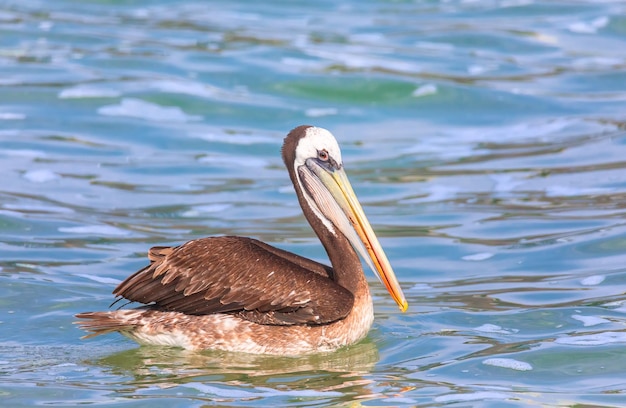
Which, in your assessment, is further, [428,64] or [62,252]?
[428,64]

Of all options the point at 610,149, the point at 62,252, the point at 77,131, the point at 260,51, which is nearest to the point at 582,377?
the point at 62,252

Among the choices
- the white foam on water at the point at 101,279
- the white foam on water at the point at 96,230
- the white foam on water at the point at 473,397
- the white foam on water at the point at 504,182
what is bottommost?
the white foam on water at the point at 504,182

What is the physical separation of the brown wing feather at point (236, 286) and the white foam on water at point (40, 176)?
15.0 ft

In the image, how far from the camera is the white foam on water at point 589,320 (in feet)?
24.6

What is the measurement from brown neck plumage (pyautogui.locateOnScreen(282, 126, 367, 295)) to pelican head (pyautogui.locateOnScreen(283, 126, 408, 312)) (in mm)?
26

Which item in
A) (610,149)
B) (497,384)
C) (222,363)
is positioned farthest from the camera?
(610,149)

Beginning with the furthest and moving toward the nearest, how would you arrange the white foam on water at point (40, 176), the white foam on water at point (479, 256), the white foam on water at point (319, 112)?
the white foam on water at point (319, 112) → the white foam on water at point (40, 176) → the white foam on water at point (479, 256)

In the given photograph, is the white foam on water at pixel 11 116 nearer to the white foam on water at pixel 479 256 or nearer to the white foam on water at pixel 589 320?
the white foam on water at pixel 479 256

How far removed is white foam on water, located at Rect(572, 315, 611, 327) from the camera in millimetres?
7512

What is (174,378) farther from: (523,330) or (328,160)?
(523,330)

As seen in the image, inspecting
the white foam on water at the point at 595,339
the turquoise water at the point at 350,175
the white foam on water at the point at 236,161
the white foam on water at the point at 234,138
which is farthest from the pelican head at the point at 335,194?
the white foam on water at the point at 234,138

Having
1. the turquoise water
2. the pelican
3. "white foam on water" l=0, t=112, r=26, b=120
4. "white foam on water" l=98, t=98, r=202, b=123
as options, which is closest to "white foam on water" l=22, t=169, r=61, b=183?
the turquoise water

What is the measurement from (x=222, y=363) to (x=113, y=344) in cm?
83

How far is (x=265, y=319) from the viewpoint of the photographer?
7.13 metres
